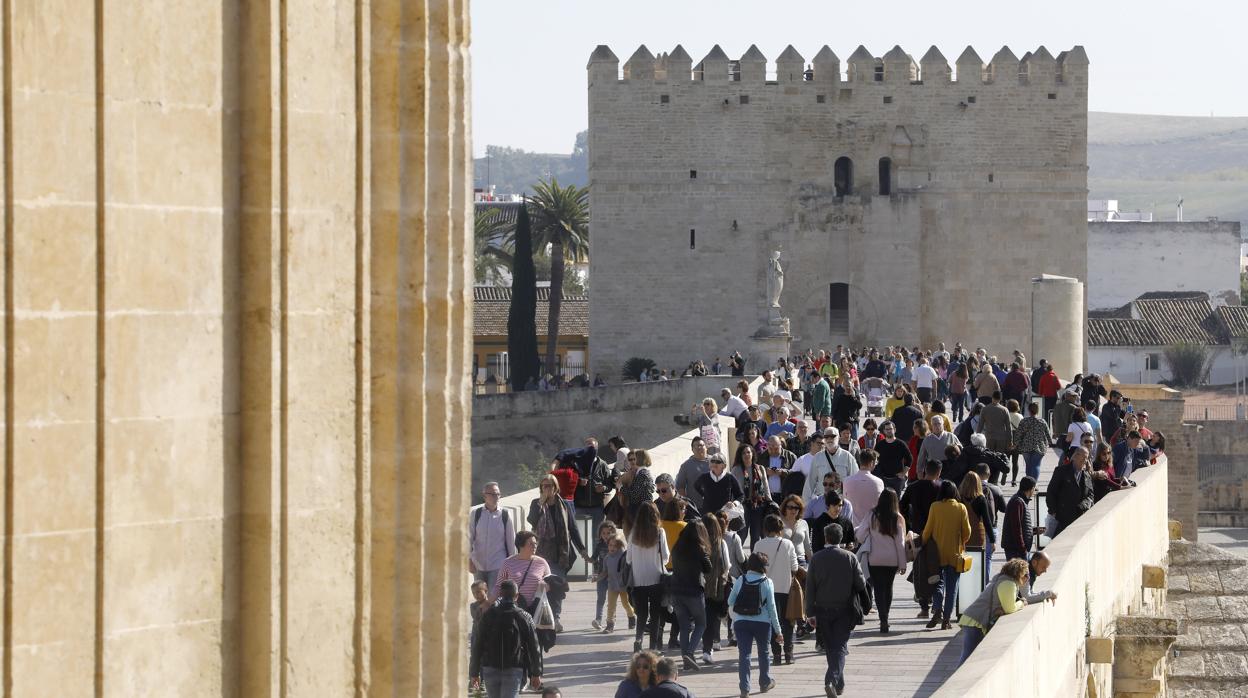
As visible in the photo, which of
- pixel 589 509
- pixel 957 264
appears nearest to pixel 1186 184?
pixel 957 264

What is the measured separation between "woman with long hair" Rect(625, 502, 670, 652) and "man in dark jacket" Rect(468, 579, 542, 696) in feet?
5.86

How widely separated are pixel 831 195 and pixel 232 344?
38.0 metres

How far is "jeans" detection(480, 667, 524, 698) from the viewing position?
8.59 meters

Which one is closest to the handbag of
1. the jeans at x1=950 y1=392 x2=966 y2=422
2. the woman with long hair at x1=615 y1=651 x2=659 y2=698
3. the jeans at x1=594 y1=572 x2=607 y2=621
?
the jeans at x1=594 y1=572 x2=607 y2=621

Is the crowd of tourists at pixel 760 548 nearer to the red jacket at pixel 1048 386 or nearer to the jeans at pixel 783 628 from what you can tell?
the jeans at pixel 783 628

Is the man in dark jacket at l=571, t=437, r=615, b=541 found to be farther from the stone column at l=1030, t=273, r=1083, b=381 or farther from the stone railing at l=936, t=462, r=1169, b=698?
the stone column at l=1030, t=273, r=1083, b=381

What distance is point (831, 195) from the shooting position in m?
41.7

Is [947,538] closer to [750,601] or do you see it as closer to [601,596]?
[750,601]

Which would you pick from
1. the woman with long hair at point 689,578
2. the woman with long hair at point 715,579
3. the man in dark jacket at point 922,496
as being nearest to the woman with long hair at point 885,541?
the man in dark jacket at point 922,496

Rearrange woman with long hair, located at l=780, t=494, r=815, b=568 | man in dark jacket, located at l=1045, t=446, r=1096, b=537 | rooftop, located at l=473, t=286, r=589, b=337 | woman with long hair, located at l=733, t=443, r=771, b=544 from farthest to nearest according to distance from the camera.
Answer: rooftop, located at l=473, t=286, r=589, b=337 < man in dark jacket, located at l=1045, t=446, r=1096, b=537 < woman with long hair, located at l=733, t=443, r=771, b=544 < woman with long hair, located at l=780, t=494, r=815, b=568

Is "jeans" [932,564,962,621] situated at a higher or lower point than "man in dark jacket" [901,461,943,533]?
lower

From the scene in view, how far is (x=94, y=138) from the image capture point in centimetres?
388

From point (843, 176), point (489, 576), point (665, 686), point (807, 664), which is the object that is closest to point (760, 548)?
point (807, 664)

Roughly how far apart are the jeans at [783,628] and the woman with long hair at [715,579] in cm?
31
